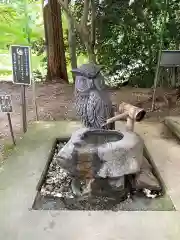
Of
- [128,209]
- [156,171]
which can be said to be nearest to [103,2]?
[156,171]

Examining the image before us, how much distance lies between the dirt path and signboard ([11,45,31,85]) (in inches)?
28.2

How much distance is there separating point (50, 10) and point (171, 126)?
3.28 meters

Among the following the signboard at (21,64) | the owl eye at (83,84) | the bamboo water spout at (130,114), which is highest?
the signboard at (21,64)

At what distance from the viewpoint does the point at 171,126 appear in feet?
11.0

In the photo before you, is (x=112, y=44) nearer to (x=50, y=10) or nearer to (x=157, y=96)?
(x=50, y=10)

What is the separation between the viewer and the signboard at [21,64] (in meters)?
3.17

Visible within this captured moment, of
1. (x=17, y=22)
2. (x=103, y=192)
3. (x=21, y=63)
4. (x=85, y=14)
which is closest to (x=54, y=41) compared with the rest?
(x=17, y=22)

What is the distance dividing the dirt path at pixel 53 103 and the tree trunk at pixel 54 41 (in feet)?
1.22

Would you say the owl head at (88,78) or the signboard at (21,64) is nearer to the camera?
the owl head at (88,78)

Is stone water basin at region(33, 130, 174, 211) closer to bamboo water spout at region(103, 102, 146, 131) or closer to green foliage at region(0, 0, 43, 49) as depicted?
bamboo water spout at region(103, 102, 146, 131)

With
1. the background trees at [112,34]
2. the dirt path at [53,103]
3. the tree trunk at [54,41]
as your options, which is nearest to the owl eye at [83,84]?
the dirt path at [53,103]

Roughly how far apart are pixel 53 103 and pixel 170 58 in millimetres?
1784

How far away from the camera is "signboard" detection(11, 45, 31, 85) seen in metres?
3.17

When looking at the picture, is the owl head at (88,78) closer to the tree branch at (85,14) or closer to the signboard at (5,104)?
the signboard at (5,104)
